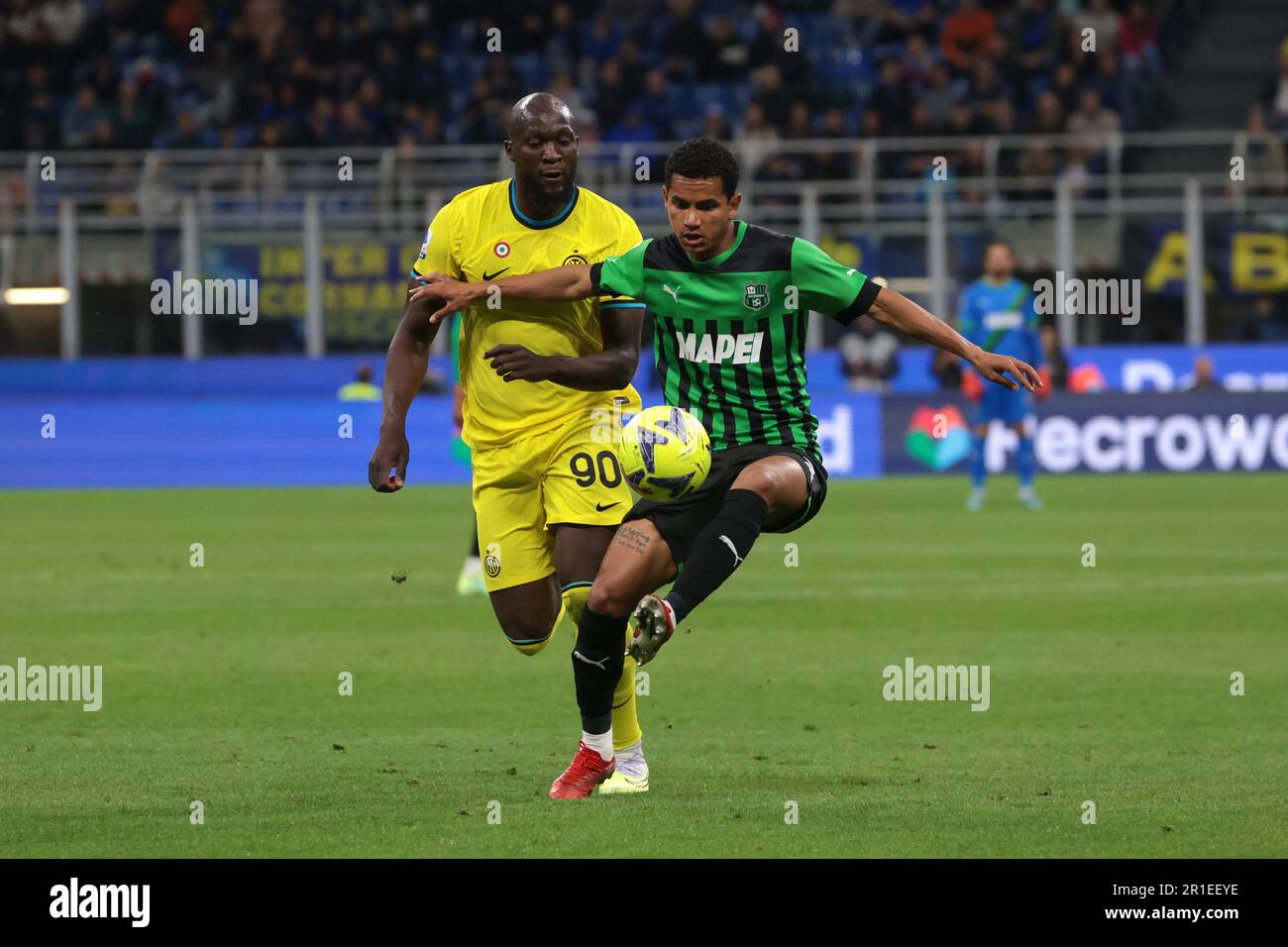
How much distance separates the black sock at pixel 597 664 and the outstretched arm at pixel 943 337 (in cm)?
129

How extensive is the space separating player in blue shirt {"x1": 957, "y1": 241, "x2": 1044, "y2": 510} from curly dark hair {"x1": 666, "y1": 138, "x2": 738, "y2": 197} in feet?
40.2

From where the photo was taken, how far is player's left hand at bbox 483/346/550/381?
23.0 ft

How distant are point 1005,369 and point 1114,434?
16968 millimetres

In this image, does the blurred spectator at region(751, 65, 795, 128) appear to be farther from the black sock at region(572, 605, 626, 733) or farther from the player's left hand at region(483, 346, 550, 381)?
the black sock at region(572, 605, 626, 733)

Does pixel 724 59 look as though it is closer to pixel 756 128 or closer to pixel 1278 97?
pixel 756 128

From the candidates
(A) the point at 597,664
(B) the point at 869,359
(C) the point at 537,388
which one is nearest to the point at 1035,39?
(B) the point at 869,359

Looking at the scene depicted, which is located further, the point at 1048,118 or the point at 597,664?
the point at 1048,118

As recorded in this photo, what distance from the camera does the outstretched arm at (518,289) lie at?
7.12m

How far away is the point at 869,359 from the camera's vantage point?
993 inches

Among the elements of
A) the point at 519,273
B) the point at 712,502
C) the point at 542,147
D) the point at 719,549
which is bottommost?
the point at 719,549

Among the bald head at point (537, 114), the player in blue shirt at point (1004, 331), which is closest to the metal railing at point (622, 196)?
the player in blue shirt at point (1004, 331)

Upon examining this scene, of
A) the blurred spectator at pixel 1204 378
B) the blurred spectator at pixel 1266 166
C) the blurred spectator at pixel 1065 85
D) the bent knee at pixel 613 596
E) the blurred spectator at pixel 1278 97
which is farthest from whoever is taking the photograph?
the blurred spectator at pixel 1065 85

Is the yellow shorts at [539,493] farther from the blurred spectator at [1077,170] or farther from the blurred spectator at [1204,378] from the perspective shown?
the blurred spectator at [1077,170]
